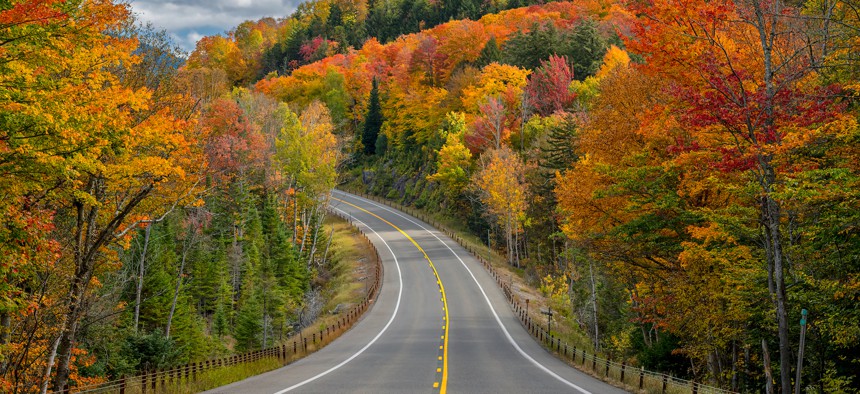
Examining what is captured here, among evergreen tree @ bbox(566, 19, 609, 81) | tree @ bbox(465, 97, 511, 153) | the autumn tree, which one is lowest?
the autumn tree

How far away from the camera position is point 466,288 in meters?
45.7

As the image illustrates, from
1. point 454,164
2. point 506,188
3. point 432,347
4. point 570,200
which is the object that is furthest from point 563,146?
point 432,347

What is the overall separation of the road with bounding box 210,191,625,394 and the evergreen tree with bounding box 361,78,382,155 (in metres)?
38.0

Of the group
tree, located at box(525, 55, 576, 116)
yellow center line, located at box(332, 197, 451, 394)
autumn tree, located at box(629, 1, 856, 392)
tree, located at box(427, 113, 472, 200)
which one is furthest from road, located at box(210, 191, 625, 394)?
tree, located at box(525, 55, 576, 116)

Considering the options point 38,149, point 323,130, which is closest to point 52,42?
point 38,149

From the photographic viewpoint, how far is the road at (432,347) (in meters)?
16.3

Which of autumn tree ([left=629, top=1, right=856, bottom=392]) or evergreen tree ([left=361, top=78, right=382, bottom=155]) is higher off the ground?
evergreen tree ([left=361, top=78, right=382, bottom=155])

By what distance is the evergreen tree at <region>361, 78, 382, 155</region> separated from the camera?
316 ft

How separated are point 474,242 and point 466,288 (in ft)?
62.2

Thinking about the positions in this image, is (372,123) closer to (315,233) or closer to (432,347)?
(315,233)

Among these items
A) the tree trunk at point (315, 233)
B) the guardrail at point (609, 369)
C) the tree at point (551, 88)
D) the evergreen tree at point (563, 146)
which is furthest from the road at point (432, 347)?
the tree at point (551, 88)

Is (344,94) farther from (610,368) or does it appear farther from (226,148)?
(610,368)

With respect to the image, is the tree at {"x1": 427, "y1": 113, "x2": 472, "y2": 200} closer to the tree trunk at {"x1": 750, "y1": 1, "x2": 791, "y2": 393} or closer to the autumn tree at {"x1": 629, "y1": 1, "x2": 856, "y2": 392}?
the autumn tree at {"x1": 629, "y1": 1, "x2": 856, "y2": 392}

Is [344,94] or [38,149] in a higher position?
[344,94]
